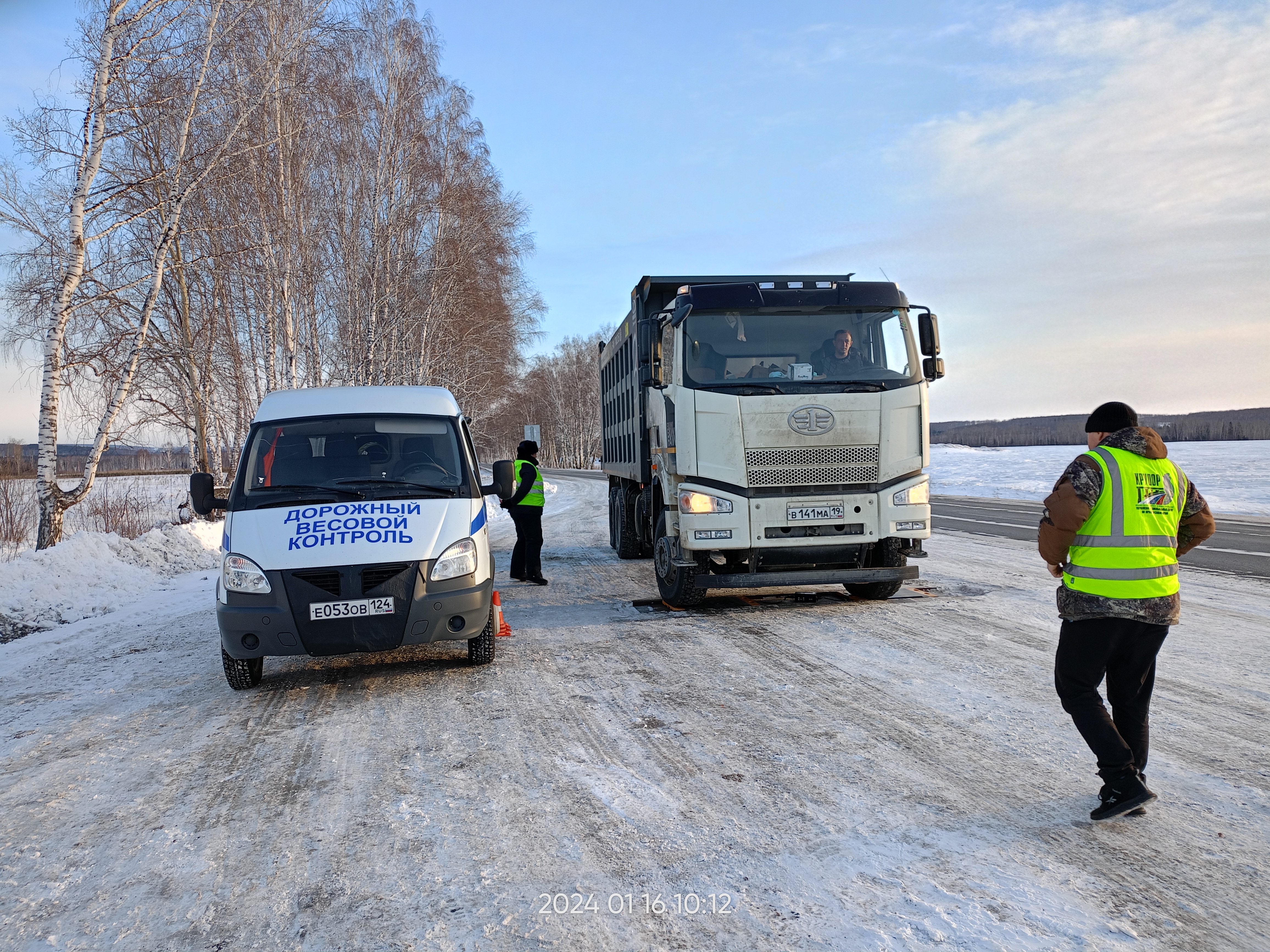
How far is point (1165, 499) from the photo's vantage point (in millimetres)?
3447

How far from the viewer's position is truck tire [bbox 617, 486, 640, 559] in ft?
38.1

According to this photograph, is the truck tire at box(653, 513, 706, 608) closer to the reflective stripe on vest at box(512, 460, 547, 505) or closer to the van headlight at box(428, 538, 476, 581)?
the reflective stripe on vest at box(512, 460, 547, 505)

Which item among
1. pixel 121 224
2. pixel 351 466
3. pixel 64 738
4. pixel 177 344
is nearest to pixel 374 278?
pixel 177 344

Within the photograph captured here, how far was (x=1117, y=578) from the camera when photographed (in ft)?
11.1

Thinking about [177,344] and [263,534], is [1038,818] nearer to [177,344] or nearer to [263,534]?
[263,534]

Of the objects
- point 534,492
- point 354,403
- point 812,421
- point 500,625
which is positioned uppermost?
point 354,403

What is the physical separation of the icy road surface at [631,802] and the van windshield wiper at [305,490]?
131 cm

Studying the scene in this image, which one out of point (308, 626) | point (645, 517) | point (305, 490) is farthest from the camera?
point (645, 517)

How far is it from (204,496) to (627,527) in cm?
649

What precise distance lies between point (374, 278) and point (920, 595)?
1750 cm

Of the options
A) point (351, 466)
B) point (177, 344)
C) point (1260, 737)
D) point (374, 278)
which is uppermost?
point (374, 278)

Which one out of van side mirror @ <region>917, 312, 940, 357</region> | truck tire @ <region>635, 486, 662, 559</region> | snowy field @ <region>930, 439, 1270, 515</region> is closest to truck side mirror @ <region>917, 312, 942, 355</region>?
van side mirror @ <region>917, 312, 940, 357</region>

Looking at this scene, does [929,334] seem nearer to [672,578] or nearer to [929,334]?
[929,334]

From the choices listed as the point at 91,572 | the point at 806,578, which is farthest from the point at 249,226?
the point at 806,578
